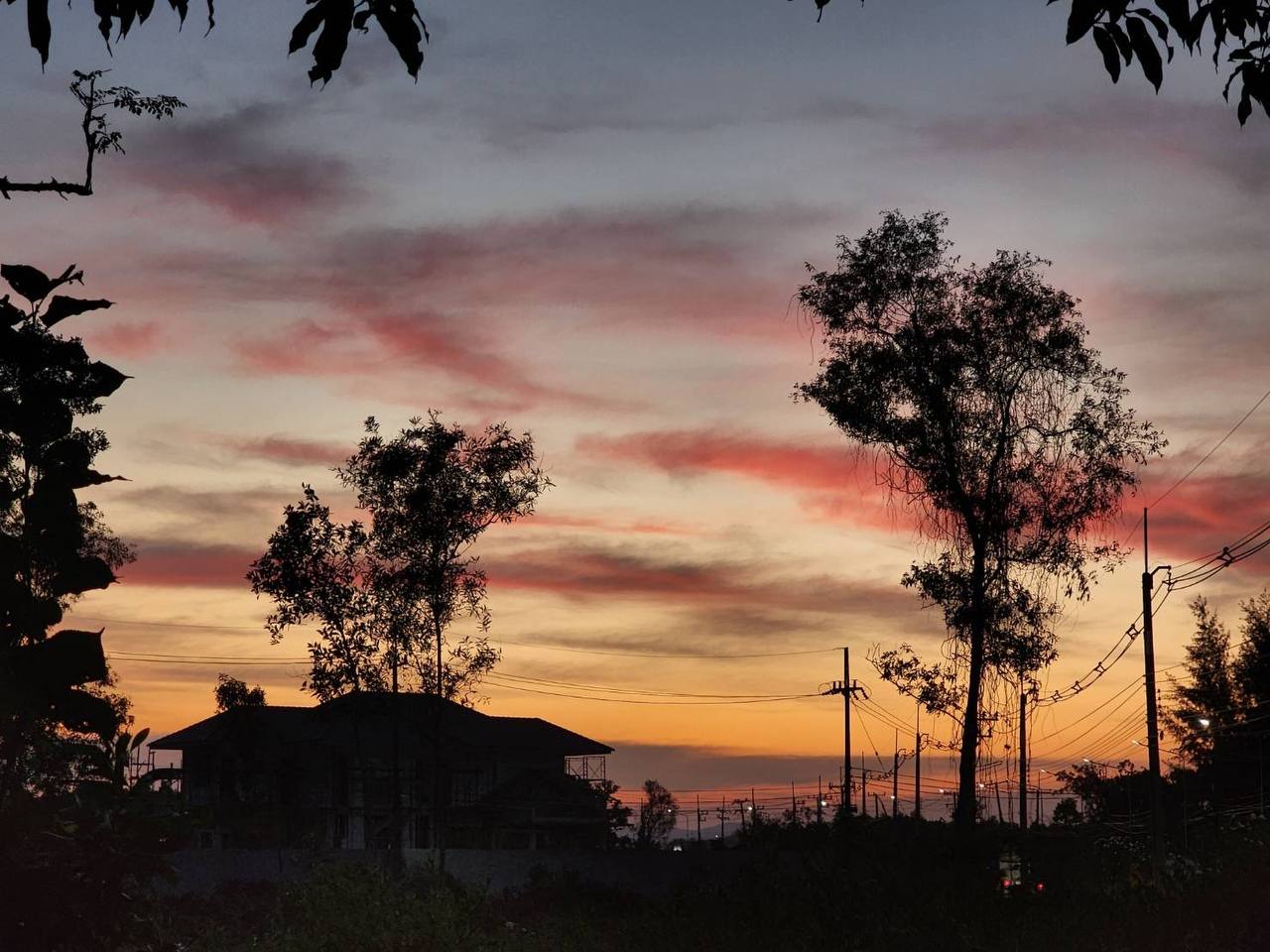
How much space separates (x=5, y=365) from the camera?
12.2ft

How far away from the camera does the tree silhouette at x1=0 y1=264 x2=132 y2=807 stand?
3.54m

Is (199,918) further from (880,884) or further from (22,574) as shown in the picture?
(22,574)

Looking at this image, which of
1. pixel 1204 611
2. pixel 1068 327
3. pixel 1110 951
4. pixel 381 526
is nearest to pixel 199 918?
pixel 381 526

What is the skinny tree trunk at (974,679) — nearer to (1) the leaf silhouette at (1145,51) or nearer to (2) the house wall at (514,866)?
(2) the house wall at (514,866)

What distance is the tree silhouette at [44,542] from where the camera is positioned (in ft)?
11.6

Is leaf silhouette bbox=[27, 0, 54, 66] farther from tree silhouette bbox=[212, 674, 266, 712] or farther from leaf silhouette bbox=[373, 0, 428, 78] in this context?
tree silhouette bbox=[212, 674, 266, 712]

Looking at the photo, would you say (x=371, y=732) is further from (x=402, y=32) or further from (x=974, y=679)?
(x=402, y=32)

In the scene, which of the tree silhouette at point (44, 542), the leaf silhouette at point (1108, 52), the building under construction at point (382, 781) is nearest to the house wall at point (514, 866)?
the building under construction at point (382, 781)

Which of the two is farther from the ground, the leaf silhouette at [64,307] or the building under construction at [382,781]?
the leaf silhouette at [64,307]

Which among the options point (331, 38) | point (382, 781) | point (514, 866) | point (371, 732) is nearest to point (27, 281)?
point (331, 38)

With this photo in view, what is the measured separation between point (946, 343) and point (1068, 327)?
288 cm

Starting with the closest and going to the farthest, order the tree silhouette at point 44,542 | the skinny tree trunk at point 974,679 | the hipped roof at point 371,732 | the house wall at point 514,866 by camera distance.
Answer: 1. the tree silhouette at point 44,542
2. the skinny tree trunk at point 974,679
3. the house wall at point 514,866
4. the hipped roof at point 371,732

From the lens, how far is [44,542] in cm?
359

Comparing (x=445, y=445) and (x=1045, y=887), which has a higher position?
(x=445, y=445)
